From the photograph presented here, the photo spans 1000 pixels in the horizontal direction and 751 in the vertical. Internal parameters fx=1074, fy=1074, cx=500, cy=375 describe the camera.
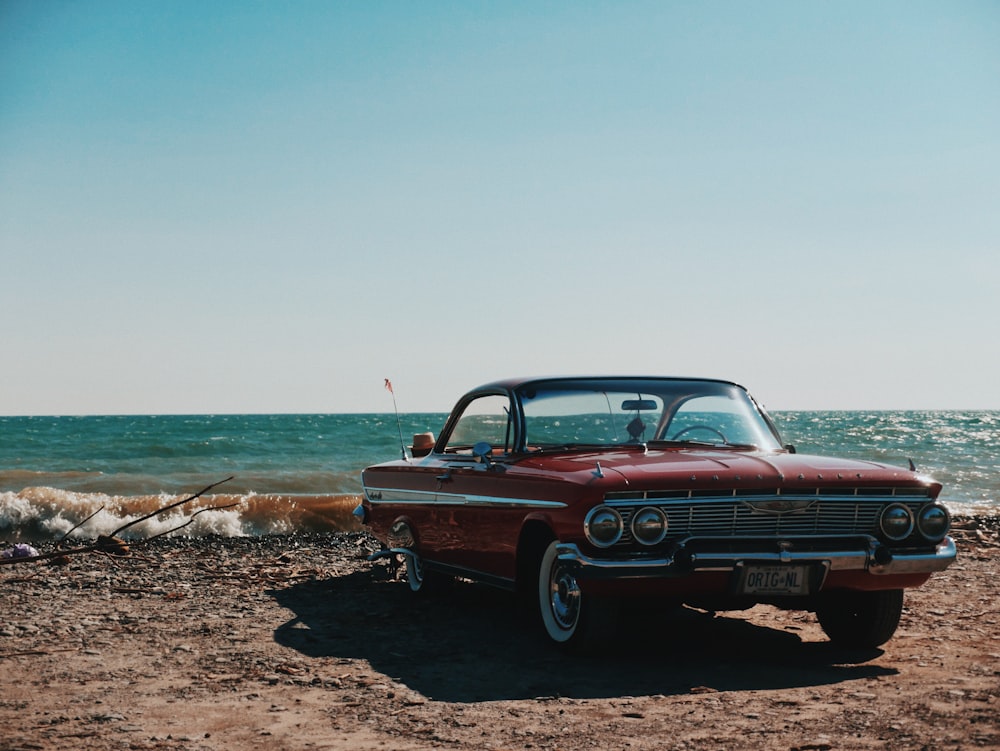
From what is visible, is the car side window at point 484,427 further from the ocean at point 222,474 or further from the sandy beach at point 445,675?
the ocean at point 222,474

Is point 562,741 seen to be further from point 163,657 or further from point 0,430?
point 0,430

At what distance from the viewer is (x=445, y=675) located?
5.73 meters

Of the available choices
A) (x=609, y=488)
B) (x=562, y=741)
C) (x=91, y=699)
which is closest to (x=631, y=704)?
(x=562, y=741)

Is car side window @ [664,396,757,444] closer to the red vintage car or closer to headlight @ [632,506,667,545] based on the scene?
the red vintage car

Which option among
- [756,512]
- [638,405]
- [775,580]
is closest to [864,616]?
[775,580]

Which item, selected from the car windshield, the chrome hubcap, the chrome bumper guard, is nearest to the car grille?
the chrome bumper guard

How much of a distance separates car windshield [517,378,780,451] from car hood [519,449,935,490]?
51 cm

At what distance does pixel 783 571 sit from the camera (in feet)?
18.1

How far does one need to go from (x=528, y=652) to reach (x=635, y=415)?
1732 mm

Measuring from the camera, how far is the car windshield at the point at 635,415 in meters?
6.97

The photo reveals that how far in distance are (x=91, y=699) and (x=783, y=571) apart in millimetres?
3465

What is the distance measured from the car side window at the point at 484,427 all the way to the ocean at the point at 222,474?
2.06 m

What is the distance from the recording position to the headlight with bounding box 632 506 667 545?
5.51 m

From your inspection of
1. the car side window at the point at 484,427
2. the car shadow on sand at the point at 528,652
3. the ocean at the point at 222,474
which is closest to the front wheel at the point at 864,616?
the car shadow on sand at the point at 528,652
